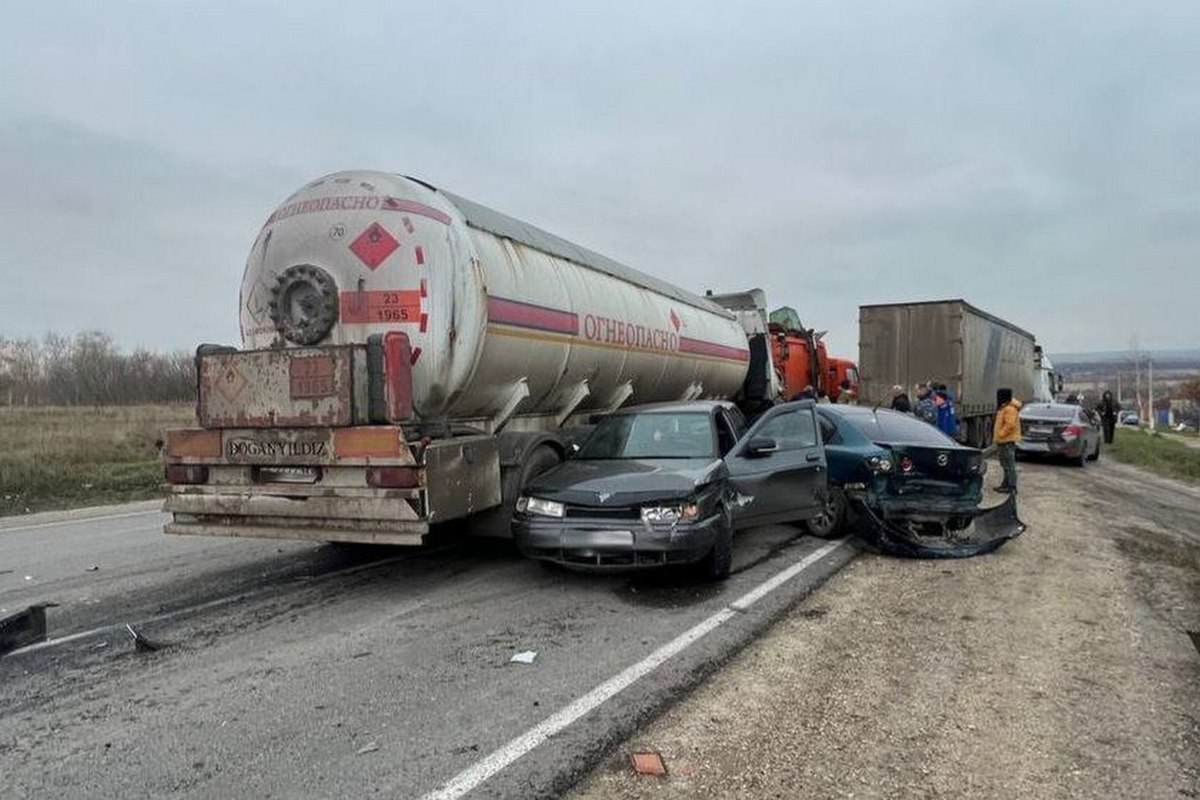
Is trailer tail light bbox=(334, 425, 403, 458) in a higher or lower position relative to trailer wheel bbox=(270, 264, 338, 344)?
lower

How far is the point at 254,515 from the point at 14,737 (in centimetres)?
283

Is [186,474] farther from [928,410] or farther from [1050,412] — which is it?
[1050,412]

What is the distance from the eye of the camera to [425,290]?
Result: 6844 mm

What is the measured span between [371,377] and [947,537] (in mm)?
6005

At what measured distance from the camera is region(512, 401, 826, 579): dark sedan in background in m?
6.42

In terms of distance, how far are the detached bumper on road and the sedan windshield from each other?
114cm

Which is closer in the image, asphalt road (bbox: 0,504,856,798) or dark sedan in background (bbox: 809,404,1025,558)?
asphalt road (bbox: 0,504,856,798)

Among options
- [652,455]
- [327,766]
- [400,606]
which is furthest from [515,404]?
[327,766]

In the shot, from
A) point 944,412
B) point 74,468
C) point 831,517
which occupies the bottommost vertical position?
point 831,517

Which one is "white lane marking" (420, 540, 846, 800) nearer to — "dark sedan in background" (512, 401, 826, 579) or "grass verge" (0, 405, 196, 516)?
"dark sedan in background" (512, 401, 826, 579)

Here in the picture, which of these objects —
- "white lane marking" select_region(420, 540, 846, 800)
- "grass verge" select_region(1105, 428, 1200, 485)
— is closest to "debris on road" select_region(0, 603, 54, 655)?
"white lane marking" select_region(420, 540, 846, 800)

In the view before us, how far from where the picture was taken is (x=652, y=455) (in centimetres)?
758

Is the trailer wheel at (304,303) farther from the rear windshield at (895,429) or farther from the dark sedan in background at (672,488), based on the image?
the rear windshield at (895,429)

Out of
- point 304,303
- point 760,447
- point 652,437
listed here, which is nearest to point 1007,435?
point 760,447
